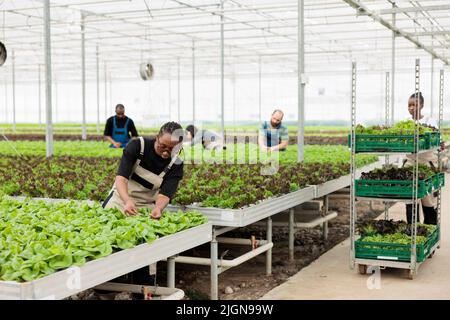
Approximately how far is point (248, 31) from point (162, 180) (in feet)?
48.4

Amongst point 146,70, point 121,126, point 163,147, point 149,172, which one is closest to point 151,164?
point 149,172

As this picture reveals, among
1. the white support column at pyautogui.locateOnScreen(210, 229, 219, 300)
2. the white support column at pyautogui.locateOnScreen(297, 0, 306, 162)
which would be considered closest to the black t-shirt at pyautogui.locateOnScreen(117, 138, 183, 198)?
the white support column at pyautogui.locateOnScreen(210, 229, 219, 300)

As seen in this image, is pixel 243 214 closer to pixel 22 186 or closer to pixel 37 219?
pixel 37 219

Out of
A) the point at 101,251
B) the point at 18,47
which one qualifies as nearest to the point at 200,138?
the point at 101,251

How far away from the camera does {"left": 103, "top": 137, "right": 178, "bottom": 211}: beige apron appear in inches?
193

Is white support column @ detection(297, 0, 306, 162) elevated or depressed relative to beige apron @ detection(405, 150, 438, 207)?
elevated

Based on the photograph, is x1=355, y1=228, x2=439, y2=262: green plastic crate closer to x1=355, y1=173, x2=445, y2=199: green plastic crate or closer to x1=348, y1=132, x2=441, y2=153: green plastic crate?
x1=355, y1=173, x2=445, y2=199: green plastic crate

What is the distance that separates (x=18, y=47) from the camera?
23.4 m

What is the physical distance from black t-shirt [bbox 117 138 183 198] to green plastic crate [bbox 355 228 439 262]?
2.19 meters

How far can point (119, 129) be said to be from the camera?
1078 cm

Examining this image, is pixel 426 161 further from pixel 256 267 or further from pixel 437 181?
pixel 256 267

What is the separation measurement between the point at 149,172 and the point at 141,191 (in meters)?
0.22

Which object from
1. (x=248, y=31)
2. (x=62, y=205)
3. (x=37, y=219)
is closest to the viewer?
(x=37, y=219)

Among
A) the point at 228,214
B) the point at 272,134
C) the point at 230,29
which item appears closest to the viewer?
the point at 228,214
